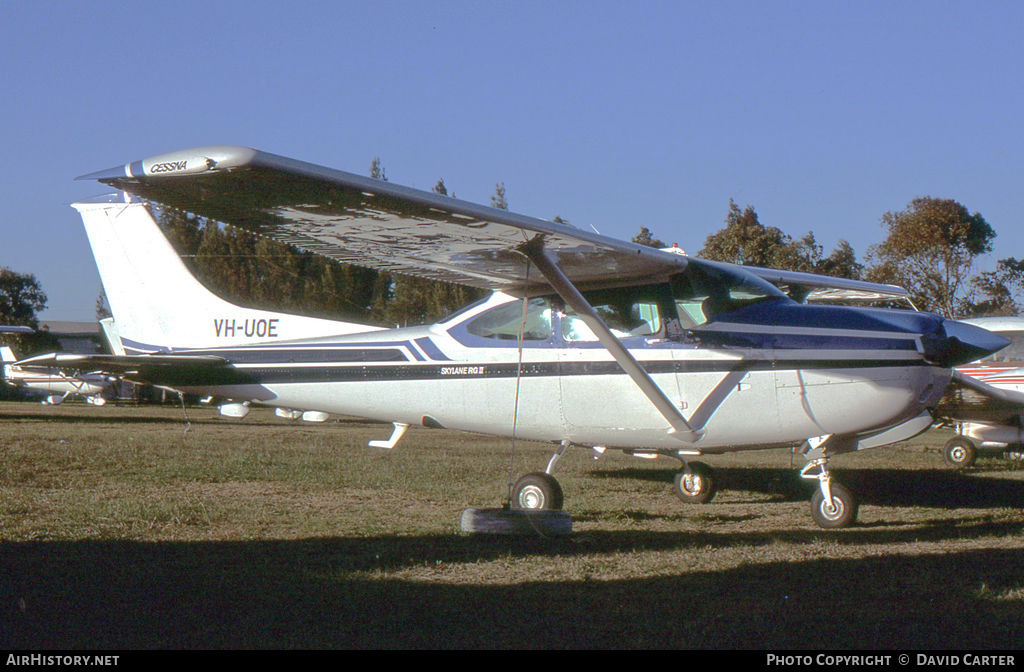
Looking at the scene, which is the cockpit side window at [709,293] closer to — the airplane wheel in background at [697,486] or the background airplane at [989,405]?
the airplane wheel in background at [697,486]

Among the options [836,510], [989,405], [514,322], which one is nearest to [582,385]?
[514,322]

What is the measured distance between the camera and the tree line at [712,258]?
84.5 feet

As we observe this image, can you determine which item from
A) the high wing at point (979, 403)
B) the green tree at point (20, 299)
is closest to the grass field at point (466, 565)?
the high wing at point (979, 403)

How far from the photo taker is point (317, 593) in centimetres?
416

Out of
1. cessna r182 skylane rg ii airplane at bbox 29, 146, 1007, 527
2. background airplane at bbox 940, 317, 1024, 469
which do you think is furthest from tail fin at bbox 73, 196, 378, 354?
background airplane at bbox 940, 317, 1024, 469

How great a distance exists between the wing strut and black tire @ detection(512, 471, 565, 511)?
112 cm

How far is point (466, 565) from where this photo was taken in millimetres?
4977

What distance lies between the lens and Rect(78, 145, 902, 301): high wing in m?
4.07

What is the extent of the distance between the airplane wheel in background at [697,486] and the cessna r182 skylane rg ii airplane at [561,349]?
23mm

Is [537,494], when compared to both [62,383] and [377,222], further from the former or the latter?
[62,383]

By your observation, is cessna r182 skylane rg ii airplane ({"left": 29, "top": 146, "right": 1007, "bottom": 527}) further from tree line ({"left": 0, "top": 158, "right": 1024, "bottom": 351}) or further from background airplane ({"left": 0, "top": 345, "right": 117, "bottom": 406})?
background airplane ({"left": 0, "top": 345, "right": 117, "bottom": 406})

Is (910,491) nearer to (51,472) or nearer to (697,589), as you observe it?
(697,589)

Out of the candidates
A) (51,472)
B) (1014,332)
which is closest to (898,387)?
(51,472)
